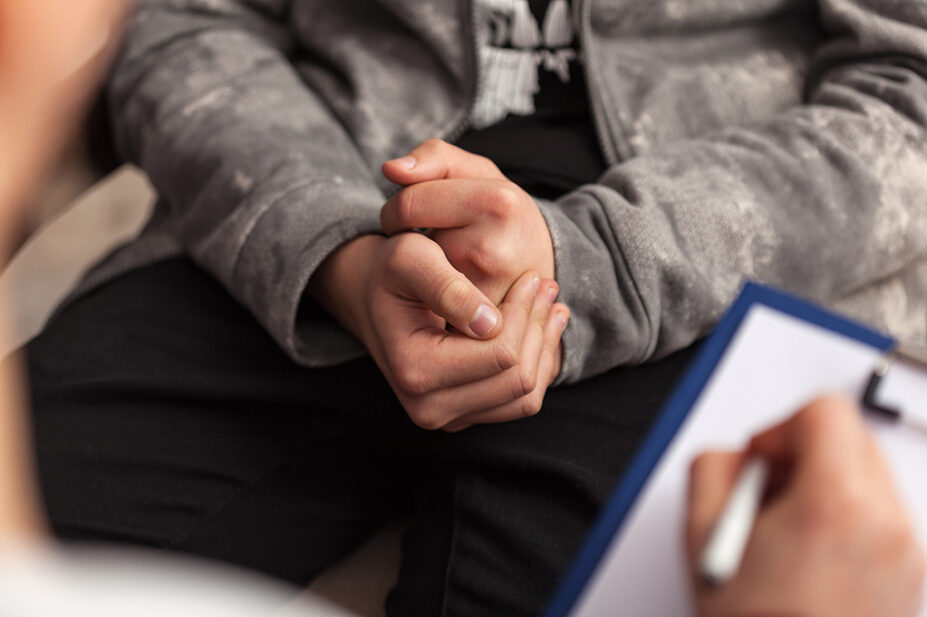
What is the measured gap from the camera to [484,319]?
39 centimetres

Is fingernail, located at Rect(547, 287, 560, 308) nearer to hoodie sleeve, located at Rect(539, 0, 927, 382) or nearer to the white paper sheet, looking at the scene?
hoodie sleeve, located at Rect(539, 0, 927, 382)

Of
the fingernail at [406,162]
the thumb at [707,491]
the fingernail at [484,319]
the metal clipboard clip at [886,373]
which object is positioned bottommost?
the fingernail at [484,319]

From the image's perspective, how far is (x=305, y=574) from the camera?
1.68 ft

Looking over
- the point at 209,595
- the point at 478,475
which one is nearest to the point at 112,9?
the point at 209,595

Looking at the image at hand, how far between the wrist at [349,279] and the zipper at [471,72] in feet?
0.45

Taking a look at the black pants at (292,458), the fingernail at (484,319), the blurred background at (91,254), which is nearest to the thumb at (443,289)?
the fingernail at (484,319)

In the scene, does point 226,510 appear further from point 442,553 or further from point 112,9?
point 112,9

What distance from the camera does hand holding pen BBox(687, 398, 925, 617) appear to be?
22 centimetres

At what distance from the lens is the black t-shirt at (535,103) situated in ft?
1.81

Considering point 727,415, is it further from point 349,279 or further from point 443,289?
point 349,279

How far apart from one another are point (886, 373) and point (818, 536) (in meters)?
0.07

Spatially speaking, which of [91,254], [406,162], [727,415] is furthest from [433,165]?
[91,254]

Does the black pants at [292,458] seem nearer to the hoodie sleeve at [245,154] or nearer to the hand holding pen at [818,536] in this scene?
the hoodie sleeve at [245,154]

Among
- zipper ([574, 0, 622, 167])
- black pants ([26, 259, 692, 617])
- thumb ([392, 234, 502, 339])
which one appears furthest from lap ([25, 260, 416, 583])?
zipper ([574, 0, 622, 167])
